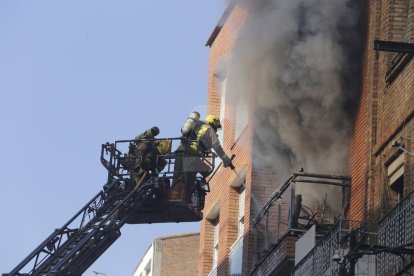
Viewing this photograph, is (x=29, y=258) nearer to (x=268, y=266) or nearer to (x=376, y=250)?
(x=268, y=266)

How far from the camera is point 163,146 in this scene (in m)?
30.8

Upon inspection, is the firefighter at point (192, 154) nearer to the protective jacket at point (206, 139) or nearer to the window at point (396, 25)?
the protective jacket at point (206, 139)

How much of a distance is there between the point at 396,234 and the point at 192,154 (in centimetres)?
1007

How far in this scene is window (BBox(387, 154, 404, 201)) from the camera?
23984 mm

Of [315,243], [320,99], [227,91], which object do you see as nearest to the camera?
[315,243]

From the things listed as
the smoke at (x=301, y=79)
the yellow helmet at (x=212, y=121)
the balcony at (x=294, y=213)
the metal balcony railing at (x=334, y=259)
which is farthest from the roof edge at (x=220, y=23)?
the metal balcony railing at (x=334, y=259)

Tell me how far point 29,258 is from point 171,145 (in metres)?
3.48

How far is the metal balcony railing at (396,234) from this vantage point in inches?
809

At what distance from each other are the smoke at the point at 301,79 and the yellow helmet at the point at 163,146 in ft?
5.42

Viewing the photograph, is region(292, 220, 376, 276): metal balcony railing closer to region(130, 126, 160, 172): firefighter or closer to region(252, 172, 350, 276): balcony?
region(252, 172, 350, 276): balcony

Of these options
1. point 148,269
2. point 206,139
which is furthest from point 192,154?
point 148,269

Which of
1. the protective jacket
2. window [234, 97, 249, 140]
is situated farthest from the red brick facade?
window [234, 97, 249, 140]

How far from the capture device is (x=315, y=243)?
78.1ft

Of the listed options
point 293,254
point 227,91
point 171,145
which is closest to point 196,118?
point 171,145
